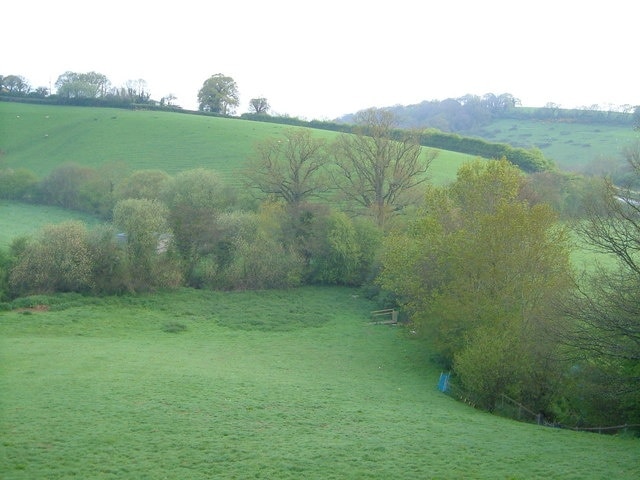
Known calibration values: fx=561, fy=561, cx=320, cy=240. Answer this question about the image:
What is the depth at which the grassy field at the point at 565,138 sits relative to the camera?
98188 millimetres

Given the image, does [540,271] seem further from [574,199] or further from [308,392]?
[574,199]

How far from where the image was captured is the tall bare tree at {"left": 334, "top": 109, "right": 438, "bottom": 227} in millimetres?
55375

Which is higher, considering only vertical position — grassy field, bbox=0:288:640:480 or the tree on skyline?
the tree on skyline

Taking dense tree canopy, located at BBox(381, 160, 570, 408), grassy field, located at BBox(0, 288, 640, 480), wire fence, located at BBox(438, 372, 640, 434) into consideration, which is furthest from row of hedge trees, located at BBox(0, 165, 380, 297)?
wire fence, located at BBox(438, 372, 640, 434)

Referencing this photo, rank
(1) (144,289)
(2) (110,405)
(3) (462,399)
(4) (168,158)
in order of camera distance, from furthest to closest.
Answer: (4) (168,158)
(1) (144,289)
(3) (462,399)
(2) (110,405)

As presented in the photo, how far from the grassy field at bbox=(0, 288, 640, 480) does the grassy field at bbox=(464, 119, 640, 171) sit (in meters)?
73.5

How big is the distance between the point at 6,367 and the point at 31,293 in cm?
1785

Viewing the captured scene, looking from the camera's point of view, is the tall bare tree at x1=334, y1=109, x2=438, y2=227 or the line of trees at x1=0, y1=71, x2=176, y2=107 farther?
the line of trees at x1=0, y1=71, x2=176, y2=107

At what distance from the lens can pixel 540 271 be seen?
1101 inches

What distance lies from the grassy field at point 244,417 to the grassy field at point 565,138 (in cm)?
7346

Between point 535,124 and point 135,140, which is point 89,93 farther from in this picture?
point 535,124

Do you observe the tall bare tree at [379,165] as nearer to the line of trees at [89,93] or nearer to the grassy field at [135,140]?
the grassy field at [135,140]

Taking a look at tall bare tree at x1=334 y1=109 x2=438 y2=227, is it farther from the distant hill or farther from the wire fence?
the distant hill

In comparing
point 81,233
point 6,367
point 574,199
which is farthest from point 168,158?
point 6,367
